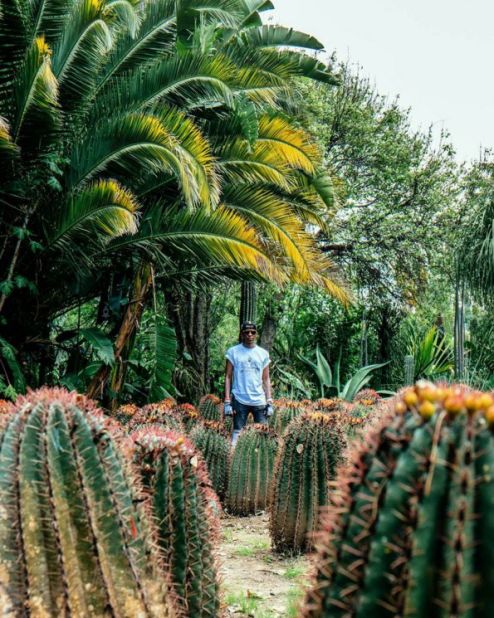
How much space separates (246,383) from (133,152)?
10.3ft

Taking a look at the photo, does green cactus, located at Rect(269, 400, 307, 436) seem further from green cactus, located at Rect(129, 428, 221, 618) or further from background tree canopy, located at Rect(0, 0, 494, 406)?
green cactus, located at Rect(129, 428, 221, 618)

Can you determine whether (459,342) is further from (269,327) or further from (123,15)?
(123,15)

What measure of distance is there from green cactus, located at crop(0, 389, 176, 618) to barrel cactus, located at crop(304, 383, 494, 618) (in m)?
0.59

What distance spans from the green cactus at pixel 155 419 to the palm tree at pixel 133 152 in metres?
2.55

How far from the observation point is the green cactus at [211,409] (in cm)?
948

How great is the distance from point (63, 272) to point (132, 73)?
2.92 meters

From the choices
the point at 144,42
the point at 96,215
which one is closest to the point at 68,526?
the point at 96,215

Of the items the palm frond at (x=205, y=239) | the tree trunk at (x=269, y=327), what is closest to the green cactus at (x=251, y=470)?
the palm frond at (x=205, y=239)

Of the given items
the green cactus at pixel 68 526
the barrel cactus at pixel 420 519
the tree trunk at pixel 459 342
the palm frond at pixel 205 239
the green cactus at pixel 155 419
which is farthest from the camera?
the tree trunk at pixel 459 342

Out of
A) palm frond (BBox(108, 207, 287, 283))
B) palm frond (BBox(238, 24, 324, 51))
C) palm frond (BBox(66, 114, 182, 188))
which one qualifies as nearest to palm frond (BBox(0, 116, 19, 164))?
palm frond (BBox(66, 114, 182, 188))

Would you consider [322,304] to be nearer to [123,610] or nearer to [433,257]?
[433,257]

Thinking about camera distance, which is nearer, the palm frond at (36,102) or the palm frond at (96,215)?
the palm frond at (36,102)

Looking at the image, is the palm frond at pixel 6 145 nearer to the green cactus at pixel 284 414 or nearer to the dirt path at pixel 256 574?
the green cactus at pixel 284 414

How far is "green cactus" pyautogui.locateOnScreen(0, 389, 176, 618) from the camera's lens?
5.83 feet
